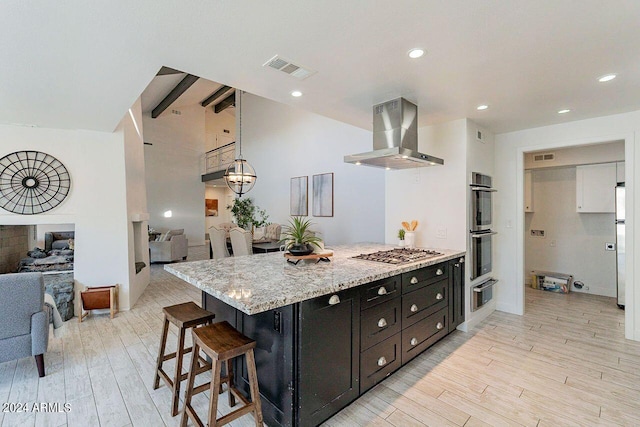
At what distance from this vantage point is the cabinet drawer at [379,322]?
2073 mm

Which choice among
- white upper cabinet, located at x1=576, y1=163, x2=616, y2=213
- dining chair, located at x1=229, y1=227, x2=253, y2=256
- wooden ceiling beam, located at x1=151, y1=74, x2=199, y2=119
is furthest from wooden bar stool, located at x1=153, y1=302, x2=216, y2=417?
wooden ceiling beam, located at x1=151, y1=74, x2=199, y2=119

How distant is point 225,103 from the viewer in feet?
40.6

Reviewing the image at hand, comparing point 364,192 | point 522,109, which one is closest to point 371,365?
point 522,109

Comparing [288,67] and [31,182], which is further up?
[288,67]

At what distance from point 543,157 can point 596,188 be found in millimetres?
849

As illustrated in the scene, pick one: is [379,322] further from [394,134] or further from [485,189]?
[485,189]

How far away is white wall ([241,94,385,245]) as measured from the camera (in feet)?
20.3

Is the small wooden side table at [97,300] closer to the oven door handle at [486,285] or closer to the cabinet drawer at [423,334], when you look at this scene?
the cabinet drawer at [423,334]

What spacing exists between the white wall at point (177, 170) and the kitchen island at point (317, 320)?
964 cm

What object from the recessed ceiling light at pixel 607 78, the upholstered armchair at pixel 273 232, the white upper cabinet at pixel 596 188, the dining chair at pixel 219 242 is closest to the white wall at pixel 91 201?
the dining chair at pixel 219 242

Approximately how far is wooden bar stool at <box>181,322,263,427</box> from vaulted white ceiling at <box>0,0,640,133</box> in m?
1.76

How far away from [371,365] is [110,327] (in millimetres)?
3212

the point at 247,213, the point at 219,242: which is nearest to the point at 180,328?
the point at 219,242

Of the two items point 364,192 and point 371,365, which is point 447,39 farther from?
point 364,192
